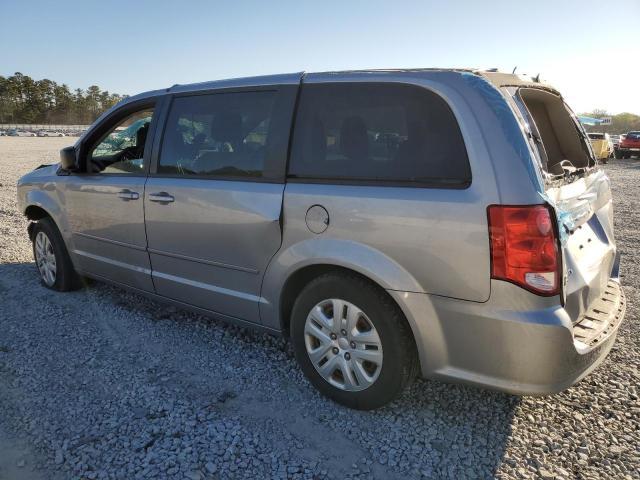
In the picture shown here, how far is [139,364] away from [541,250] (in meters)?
2.58

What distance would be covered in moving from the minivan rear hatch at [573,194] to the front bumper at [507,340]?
15cm

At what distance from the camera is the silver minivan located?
2.17 meters

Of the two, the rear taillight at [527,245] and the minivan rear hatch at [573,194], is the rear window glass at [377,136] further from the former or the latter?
the minivan rear hatch at [573,194]

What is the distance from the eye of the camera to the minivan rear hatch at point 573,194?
90.4 inches

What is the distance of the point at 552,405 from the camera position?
9.22 ft

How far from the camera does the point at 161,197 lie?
11.3 feet

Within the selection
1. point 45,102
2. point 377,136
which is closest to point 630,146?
point 377,136

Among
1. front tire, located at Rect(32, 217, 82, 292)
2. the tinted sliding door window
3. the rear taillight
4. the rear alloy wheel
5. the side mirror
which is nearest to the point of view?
the rear taillight

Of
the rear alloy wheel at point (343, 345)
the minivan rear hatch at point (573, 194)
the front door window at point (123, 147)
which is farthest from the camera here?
the front door window at point (123, 147)

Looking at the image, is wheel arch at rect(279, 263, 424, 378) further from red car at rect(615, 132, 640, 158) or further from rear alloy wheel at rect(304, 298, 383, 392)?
red car at rect(615, 132, 640, 158)

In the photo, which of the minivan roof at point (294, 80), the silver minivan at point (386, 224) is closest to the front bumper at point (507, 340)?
the silver minivan at point (386, 224)

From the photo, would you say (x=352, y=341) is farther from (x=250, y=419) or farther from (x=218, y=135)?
(x=218, y=135)

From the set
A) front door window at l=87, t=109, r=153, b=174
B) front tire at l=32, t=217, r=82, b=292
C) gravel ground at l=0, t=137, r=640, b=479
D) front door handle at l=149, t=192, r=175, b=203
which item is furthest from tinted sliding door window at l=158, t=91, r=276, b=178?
front tire at l=32, t=217, r=82, b=292

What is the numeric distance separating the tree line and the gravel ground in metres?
135
